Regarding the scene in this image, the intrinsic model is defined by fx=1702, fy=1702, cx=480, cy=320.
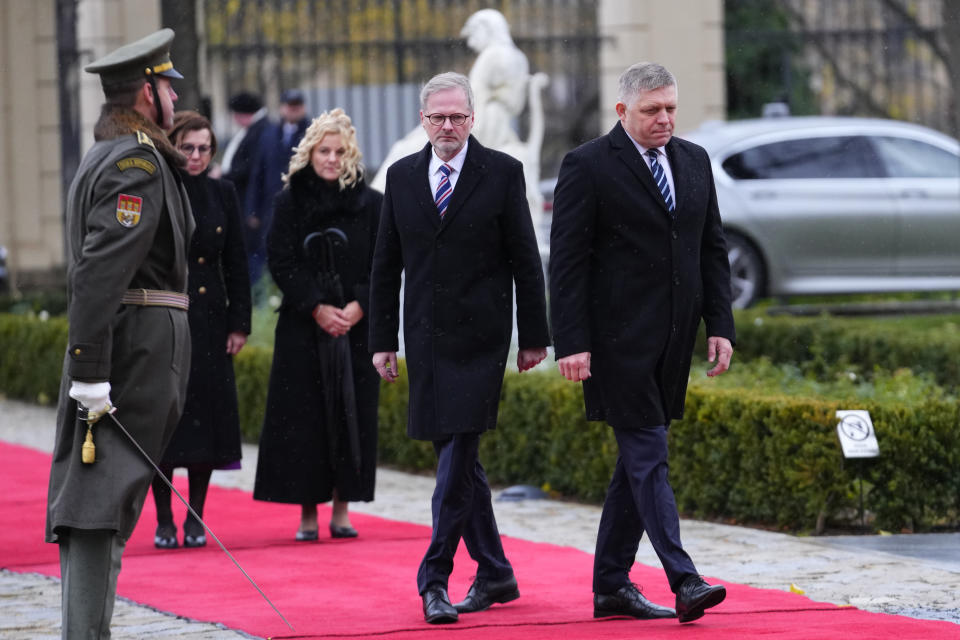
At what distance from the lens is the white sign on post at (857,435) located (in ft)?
23.5

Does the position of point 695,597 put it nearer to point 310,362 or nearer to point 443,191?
point 443,191

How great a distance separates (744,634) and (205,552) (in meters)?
2.95

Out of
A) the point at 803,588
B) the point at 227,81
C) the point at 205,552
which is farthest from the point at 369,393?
the point at 227,81

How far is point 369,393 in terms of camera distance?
7.54 m

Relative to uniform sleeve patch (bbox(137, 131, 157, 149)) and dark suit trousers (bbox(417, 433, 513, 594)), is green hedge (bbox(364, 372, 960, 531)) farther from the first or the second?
uniform sleeve patch (bbox(137, 131, 157, 149))

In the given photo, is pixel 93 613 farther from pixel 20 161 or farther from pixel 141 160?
pixel 20 161

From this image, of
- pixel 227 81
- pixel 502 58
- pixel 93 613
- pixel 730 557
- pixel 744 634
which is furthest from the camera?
pixel 227 81

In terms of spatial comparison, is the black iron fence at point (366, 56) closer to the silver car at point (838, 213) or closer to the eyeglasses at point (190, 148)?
the silver car at point (838, 213)

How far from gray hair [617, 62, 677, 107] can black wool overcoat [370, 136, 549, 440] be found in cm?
52

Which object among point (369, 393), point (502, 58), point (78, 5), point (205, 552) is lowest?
point (205, 552)

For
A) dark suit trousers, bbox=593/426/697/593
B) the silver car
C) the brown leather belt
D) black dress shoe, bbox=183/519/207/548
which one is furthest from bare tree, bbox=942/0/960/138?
the brown leather belt

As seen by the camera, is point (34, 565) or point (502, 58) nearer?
point (34, 565)

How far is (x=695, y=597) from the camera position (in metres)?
5.24

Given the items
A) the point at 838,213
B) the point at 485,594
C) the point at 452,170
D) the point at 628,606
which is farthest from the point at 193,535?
the point at 838,213
